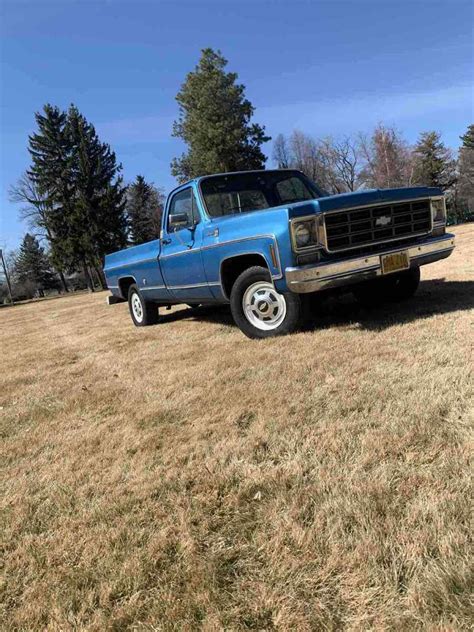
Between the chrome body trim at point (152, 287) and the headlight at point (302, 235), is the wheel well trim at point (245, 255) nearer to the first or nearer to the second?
the headlight at point (302, 235)

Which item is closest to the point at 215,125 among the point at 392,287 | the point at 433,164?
the point at 433,164

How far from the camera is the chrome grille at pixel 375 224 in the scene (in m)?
4.53

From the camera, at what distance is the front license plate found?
4621mm

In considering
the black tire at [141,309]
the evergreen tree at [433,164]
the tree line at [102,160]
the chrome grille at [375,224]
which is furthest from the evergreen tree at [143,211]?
the chrome grille at [375,224]

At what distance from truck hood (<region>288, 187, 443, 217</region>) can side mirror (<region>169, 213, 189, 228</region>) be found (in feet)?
6.31

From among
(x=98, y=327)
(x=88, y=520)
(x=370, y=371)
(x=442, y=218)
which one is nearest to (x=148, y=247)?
(x=98, y=327)

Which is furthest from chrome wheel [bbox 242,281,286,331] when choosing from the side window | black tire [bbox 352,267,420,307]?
the side window

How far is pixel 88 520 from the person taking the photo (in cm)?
210

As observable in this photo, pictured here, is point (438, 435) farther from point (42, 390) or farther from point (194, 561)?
point (42, 390)

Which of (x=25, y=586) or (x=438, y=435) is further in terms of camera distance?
(x=438, y=435)

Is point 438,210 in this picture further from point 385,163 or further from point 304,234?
point 385,163

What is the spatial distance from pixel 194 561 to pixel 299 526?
0.44m

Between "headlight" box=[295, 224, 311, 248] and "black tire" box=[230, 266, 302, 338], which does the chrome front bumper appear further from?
"black tire" box=[230, 266, 302, 338]

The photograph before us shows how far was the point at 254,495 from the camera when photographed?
2.11 metres
